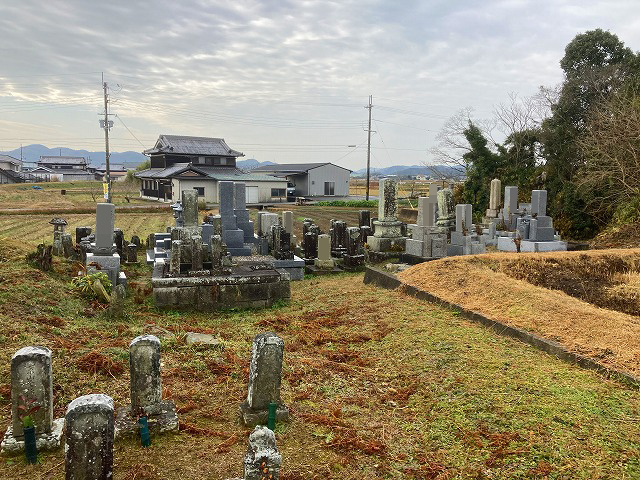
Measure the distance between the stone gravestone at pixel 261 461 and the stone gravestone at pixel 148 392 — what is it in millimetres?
1378

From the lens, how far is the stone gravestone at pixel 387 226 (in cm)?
1437

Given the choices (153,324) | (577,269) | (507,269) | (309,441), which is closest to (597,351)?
(309,441)

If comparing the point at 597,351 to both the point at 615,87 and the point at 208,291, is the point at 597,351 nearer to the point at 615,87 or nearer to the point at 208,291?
the point at 208,291

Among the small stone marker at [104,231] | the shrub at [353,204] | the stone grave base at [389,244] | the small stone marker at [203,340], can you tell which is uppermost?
the shrub at [353,204]

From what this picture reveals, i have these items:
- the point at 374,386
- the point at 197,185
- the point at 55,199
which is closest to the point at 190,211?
the point at 374,386

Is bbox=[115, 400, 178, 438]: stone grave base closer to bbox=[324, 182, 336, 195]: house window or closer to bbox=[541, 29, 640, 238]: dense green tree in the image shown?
bbox=[541, 29, 640, 238]: dense green tree

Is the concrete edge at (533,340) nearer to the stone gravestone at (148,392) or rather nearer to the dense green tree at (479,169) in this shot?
the stone gravestone at (148,392)

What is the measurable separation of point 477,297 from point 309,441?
4897 millimetres

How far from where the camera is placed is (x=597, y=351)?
5.45 meters

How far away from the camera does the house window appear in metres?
49.0

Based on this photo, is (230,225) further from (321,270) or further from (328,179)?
(328,179)

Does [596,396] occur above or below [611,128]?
→ below

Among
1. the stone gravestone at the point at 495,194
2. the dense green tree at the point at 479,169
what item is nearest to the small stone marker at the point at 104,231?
the stone gravestone at the point at 495,194

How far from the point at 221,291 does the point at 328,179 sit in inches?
1596
